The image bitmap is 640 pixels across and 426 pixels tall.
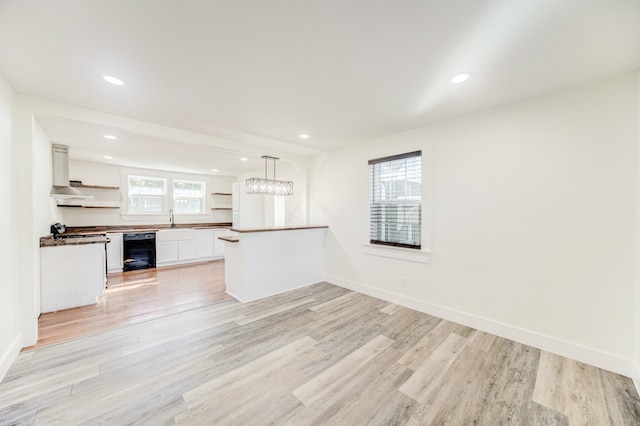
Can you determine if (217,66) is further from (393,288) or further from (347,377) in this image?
(393,288)

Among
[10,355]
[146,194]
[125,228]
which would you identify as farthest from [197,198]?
[10,355]

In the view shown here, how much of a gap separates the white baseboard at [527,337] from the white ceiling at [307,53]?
7.78ft

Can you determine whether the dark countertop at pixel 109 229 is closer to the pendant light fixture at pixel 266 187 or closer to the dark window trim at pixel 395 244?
the pendant light fixture at pixel 266 187

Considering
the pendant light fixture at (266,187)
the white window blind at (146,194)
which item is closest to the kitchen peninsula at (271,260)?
the pendant light fixture at (266,187)

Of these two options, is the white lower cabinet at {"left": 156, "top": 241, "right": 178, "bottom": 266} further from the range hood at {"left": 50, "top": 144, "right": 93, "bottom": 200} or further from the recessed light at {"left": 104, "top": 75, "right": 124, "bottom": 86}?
the recessed light at {"left": 104, "top": 75, "right": 124, "bottom": 86}

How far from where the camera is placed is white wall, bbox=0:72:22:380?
82.5 inches

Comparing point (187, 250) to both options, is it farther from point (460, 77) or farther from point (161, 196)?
point (460, 77)

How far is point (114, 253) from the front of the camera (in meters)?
5.30

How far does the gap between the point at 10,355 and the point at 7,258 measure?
85cm

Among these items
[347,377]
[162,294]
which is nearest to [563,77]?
[347,377]

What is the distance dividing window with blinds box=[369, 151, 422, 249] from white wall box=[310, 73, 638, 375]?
266 millimetres

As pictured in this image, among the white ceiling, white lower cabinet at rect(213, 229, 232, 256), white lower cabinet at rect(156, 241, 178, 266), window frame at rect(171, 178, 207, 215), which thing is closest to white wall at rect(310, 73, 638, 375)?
the white ceiling

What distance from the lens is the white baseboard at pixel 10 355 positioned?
201cm

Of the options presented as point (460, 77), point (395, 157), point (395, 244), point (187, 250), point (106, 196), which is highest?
point (460, 77)
